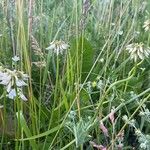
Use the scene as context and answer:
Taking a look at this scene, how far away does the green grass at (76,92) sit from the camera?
81cm

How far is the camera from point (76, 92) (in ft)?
2.83

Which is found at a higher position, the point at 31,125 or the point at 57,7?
the point at 57,7

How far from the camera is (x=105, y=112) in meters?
1.01

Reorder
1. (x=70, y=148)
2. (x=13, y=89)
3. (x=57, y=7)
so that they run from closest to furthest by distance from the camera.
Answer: (x=13, y=89) → (x=70, y=148) → (x=57, y=7)

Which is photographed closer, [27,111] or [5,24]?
[27,111]

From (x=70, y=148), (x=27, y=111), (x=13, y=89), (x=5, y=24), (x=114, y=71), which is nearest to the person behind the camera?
(x=13, y=89)

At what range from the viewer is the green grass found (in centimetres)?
81

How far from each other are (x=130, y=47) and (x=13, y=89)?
292 mm

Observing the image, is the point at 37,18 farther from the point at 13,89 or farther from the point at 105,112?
the point at 13,89

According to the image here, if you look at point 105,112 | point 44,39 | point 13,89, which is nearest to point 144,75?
point 105,112

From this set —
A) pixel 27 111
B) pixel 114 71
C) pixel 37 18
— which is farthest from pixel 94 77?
pixel 37 18

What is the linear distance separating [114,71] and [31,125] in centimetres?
28

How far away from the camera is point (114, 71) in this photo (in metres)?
1.11

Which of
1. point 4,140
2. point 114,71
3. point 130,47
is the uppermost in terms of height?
point 130,47
